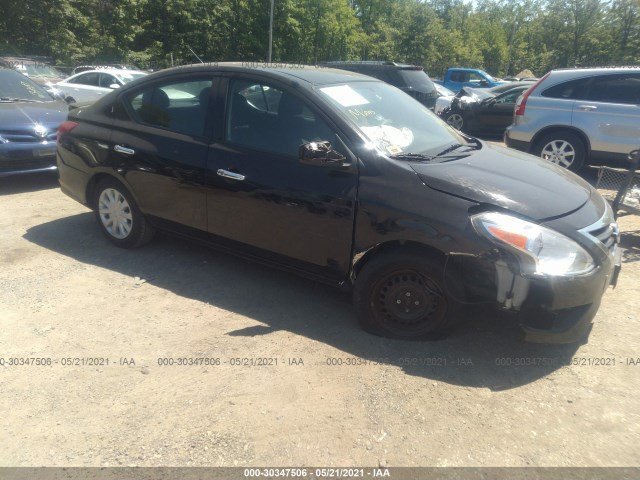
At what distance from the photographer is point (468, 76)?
77.8 feet

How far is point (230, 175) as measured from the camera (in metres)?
3.92

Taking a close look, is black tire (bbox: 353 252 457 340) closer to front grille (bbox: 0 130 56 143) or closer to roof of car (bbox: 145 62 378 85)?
roof of car (bbox: 145 62 378 85)

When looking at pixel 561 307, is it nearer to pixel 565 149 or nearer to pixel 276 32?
pixel 565 149

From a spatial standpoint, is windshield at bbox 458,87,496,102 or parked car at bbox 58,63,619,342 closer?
parked car at bbox 58,63,619,342

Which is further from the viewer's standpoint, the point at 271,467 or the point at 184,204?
the point at 184,204

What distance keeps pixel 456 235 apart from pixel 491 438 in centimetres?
112

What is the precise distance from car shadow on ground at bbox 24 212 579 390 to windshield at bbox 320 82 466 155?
127cm

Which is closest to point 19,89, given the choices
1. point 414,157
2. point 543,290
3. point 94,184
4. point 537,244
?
point 94,184

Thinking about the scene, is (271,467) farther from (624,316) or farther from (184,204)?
(624,316)

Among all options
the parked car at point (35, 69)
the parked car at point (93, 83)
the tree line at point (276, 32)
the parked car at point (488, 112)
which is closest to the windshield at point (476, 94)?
the parked car at point (488, 112)

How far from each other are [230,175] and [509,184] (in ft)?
6.52

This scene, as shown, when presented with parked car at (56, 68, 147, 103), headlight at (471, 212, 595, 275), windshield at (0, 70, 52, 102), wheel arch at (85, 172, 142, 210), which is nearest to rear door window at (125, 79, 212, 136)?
wheel arch at (85, 172, 142, 210)

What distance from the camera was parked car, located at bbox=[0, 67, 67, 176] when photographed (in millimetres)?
6793

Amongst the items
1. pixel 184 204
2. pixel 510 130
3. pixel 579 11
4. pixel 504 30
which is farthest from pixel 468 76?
pixel 504 30
